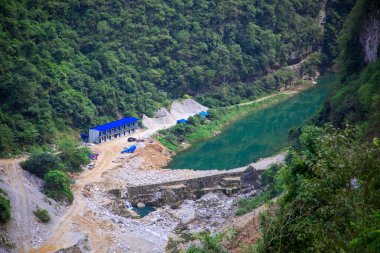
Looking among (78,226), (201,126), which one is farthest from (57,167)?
(201,126)

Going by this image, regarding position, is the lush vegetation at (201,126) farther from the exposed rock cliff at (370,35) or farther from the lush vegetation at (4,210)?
the lush vegetation at (4,210)

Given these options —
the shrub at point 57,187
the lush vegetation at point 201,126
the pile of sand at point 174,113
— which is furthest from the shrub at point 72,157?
the pile of sand at point 174,113

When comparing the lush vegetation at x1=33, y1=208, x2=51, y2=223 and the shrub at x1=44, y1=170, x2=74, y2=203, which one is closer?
the lush vegetation at x1=33, y1=208, x2=51, y2=223

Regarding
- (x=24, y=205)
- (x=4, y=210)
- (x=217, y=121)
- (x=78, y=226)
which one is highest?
(x=4, y=210)

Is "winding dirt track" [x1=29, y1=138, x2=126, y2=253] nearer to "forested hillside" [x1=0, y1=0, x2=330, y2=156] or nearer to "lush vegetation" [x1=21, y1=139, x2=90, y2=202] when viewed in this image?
"lush vegetation" [x1=21, y1=139, x2=90, y2=202]

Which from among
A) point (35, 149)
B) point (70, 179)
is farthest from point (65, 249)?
point (35, 149)

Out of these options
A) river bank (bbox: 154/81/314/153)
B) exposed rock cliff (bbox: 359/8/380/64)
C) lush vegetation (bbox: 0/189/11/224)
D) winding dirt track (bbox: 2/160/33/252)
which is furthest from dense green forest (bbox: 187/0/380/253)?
river bank (bbox: 154/81/314/153)

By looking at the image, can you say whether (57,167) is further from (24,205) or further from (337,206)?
(337,206)
